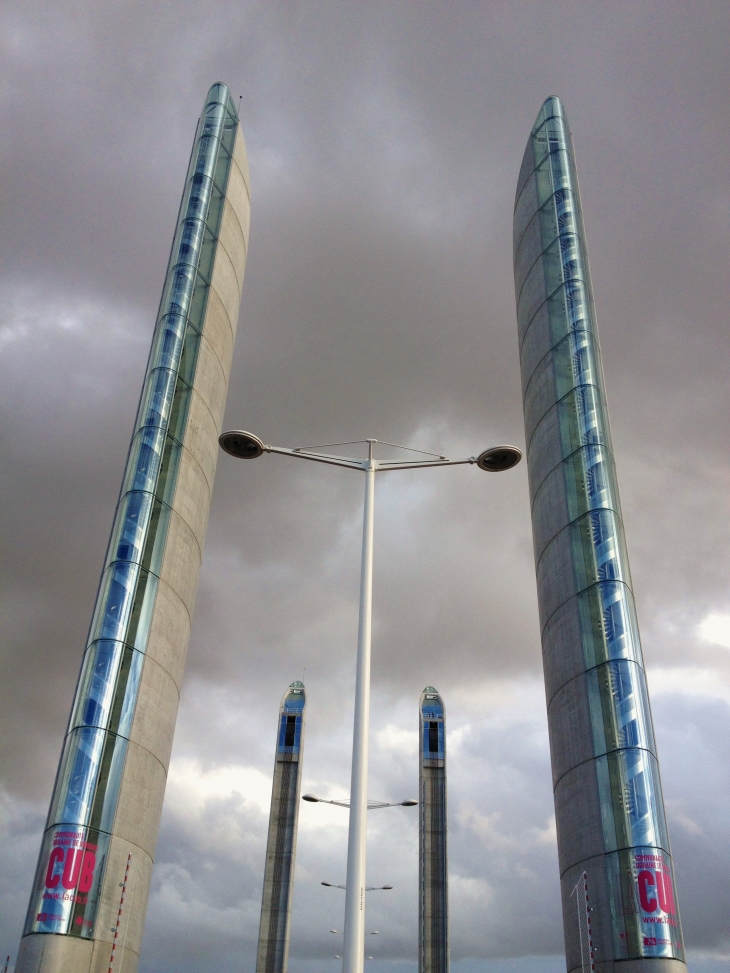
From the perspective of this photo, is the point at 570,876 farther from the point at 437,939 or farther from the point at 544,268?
the point at 437,939

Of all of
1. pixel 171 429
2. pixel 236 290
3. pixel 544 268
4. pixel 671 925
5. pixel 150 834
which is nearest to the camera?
pixel 671 925

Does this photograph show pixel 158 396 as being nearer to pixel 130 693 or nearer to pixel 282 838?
pixel 130 693

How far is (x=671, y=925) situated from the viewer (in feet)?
88.5

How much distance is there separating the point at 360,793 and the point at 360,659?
9.83 ft

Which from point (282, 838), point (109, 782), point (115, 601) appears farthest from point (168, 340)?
point (282, 838)

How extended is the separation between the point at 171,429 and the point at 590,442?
1770cm

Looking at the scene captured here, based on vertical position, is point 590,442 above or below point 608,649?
above

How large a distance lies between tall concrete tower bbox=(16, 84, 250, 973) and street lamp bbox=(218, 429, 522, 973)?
13787mm

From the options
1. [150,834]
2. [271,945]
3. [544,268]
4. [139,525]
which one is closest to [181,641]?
[139,525]

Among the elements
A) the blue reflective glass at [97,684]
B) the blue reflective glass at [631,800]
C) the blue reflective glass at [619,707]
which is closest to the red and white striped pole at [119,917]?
the blue reflective glass at [97,684]

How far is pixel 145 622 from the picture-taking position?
35438 millimetres

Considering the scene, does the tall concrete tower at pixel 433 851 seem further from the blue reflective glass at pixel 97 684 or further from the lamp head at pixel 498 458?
the lamp head at pixel 498 458

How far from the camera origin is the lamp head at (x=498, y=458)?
24078 millimetres

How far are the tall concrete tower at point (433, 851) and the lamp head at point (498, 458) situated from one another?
59595 mm
